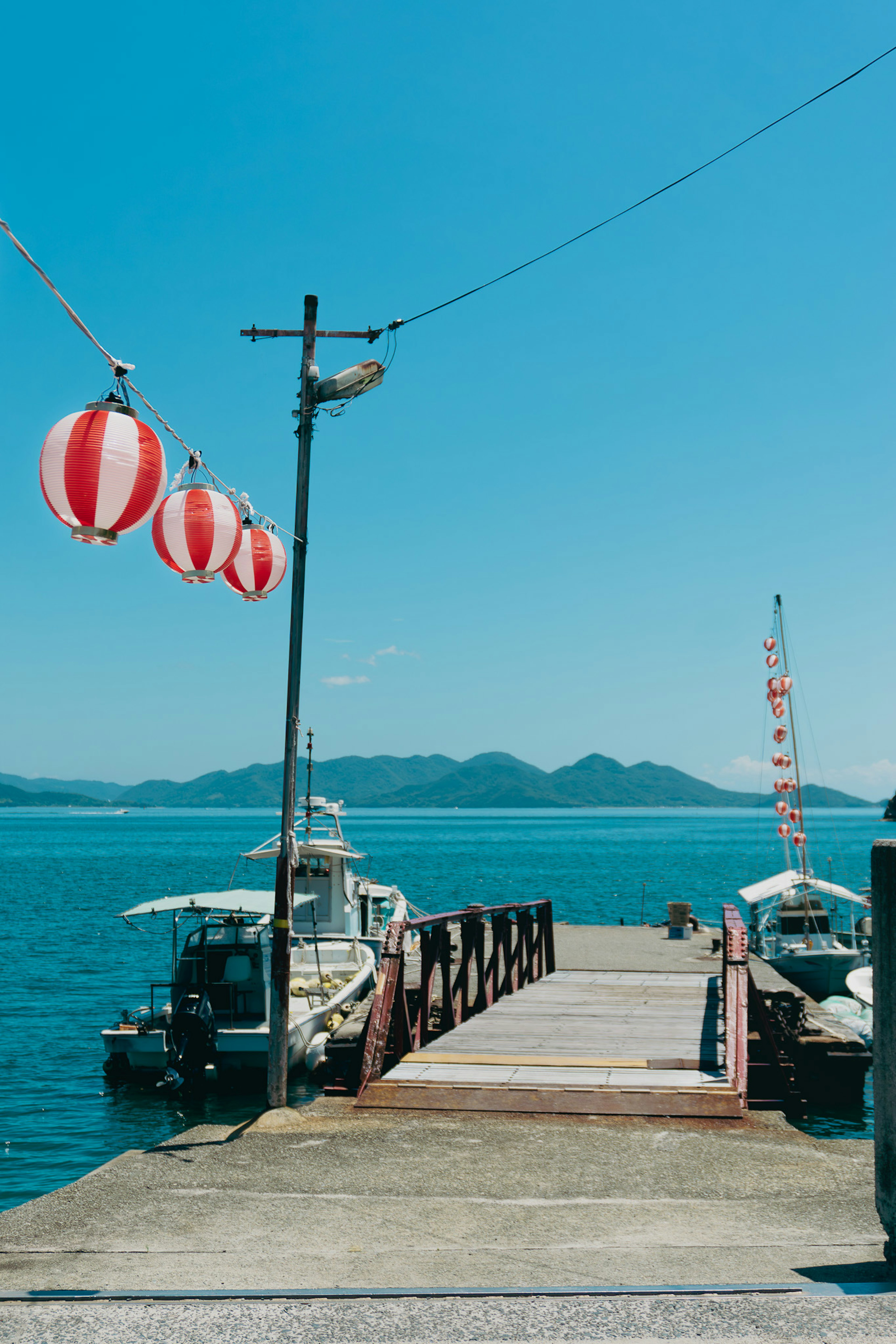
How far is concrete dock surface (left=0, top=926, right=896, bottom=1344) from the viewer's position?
4.30m

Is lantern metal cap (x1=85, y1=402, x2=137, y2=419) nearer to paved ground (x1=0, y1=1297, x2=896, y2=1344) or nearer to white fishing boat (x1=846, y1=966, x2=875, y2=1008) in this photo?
paved ground (x1=0, y1=1297, x2=896, y2=1344)

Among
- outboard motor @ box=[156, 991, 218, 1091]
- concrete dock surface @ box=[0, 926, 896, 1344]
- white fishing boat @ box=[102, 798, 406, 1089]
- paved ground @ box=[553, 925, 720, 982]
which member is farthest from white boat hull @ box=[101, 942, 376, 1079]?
concrete dock surface @ box=[0, 926, 896, 1344]

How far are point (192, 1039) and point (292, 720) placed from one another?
27.6 feet

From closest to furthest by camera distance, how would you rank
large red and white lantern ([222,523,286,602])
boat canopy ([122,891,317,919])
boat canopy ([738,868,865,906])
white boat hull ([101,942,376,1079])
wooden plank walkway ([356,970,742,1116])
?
wooden plank walkway ([356,970,742,1116]) → large red and white lantern ([222,523,286,602]) → boat canopy ([122,891,317,919]) → white boat hull ([101,942,376,1079]) → boat canopy ([738,868,865,906])

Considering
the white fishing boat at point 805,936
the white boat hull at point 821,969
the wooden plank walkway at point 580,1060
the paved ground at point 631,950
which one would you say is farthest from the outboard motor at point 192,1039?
the white boat hull at point 821,969

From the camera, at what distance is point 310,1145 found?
24.9 ft

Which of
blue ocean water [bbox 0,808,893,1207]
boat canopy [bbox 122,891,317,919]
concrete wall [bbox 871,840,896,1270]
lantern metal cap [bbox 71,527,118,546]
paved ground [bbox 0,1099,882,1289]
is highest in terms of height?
lantern metal cap [bbox 71,527,118,546]

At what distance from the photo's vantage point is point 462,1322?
4.30m

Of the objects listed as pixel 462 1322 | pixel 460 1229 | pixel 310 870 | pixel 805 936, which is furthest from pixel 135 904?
pixel 462 1322

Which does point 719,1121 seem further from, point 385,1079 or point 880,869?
point 880,869

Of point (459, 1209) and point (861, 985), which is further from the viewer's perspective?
point (861, 985)

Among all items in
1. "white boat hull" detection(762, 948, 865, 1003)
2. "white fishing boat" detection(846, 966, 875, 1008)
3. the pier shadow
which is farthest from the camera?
"white boat hull" detection(762, 948, 865, 1003)

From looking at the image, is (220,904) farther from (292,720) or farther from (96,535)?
(96,535)

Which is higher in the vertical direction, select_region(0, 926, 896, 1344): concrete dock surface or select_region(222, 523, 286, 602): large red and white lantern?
select_region(222, 523, 286, 602): large red and white lantern
